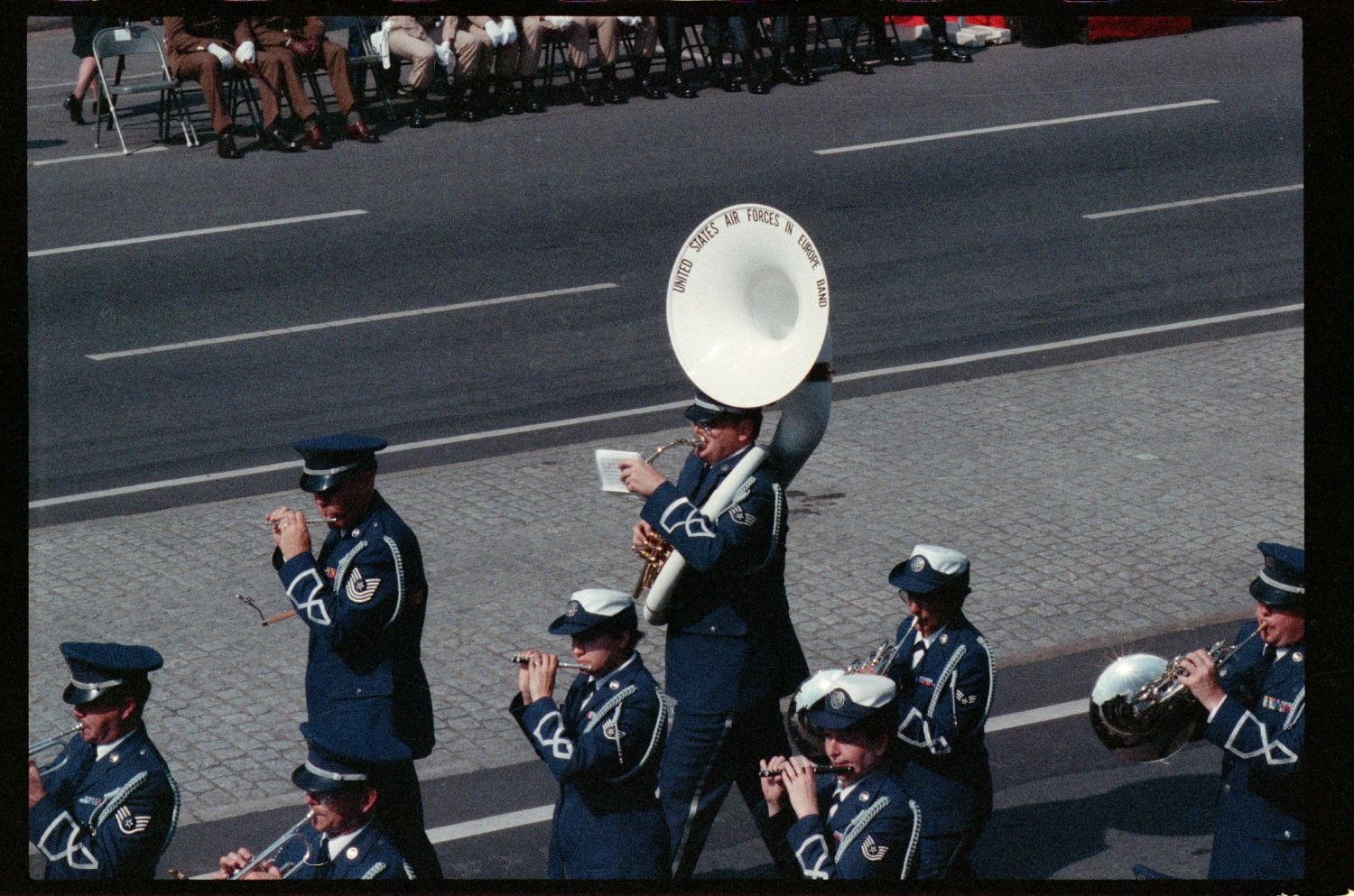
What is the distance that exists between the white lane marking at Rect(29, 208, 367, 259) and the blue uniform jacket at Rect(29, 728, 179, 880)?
33.3 ft

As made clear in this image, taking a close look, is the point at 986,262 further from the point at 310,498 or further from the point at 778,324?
the point at 778,324

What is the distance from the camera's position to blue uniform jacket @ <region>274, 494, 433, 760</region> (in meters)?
6.89

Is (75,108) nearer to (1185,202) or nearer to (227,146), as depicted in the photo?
(227,146)

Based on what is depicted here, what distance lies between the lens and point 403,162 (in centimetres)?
1797

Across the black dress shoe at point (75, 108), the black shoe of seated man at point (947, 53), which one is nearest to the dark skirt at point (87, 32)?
the black dress shoe at point (75, 108)

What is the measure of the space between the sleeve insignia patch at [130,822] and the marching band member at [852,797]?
6.38 ft

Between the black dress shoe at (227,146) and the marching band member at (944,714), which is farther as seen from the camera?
the black dress shoe at (227,146)

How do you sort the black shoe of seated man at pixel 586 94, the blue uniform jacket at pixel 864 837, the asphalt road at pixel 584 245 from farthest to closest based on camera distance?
the black shoe of seated man at pixel 586 94 → the asphalt road at pixel 584 245 → the blue uniform jacket at pixel 864 837

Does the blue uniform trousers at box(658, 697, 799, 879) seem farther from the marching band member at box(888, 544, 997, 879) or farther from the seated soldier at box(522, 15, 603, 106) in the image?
the seated soldier at box(522, 15, 603, 106)

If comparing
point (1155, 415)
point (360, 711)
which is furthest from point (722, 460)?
point (1155, 415)

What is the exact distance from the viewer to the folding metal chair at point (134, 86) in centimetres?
1883

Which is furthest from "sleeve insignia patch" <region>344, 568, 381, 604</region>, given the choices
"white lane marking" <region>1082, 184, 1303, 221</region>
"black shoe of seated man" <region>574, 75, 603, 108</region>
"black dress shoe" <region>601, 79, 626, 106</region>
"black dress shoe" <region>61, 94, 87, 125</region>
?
"black dress shoe" <region>61, 94, 87, 125</region>

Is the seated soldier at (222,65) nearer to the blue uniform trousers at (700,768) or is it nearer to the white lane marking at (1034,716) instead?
the white lane marking at (1034,716)

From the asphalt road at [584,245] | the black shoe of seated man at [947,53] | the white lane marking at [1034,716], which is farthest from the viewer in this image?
the black shoe of seated man at [947,53]
